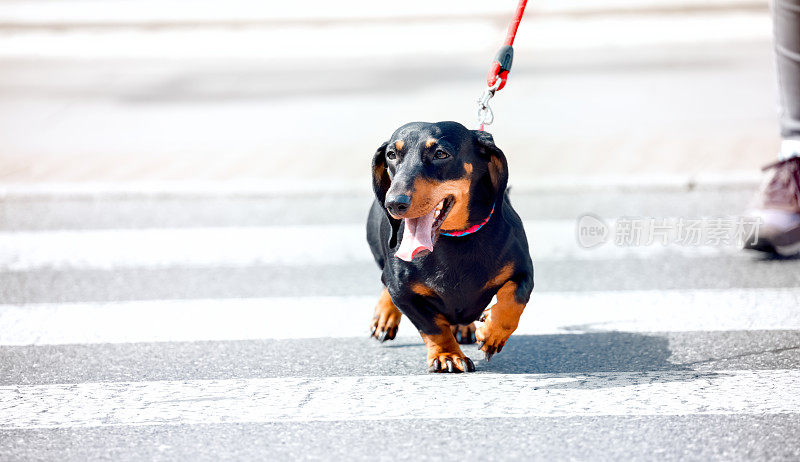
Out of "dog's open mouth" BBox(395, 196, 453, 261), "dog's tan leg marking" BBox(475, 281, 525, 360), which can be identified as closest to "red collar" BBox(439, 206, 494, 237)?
"dog's open mouth" BBox(395, 196, 453, 261)

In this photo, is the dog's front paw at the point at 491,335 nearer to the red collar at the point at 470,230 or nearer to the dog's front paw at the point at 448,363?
the dog's front paw at the point at 448,363

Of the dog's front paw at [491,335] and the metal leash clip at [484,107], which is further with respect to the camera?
the metal leash clip at [484,107]

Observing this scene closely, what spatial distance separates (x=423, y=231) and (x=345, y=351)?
0.79 m

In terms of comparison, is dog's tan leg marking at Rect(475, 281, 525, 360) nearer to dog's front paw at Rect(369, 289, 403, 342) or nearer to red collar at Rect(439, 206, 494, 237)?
red collar at Rect(439, 206, 494, 237)

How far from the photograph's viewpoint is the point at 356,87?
35.2 ft

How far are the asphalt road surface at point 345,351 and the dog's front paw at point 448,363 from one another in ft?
0.15

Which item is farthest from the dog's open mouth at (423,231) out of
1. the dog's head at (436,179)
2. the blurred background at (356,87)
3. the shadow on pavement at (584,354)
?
the blurred background at (356,87)

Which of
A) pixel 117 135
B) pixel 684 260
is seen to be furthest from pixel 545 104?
pixel 684 260

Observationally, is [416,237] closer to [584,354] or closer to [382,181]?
→ [382,181]

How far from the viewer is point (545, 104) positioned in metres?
9.58

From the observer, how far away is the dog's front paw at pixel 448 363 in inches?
144

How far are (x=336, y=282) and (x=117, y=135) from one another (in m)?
4.45

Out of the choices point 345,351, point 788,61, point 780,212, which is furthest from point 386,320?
point 788,61

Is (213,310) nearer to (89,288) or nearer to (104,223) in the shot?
(89,288)
